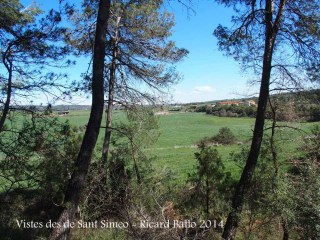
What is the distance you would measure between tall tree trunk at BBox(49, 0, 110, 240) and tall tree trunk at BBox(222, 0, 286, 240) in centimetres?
365

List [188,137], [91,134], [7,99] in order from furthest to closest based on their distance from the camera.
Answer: [188,137], [7,99], [91,134]

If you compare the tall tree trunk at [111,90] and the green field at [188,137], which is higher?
the tall tree trunk at [111,90]

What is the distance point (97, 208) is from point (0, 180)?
8.95ft

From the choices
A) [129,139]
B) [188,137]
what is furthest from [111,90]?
[188,137]

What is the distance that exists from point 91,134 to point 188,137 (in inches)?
2032

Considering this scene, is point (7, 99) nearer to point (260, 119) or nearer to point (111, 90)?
point (111, 90)

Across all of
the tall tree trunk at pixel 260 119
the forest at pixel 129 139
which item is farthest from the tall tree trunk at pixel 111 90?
the tall tree trunk at pixel 260 119

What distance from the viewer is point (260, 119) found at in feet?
26.0

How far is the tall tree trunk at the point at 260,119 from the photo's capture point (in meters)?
7.73

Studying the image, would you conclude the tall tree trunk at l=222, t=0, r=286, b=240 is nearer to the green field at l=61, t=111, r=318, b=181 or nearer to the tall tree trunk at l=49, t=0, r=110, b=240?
the green field at l=61, t=111, r=318, b=181

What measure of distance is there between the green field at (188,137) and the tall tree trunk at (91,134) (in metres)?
2.05

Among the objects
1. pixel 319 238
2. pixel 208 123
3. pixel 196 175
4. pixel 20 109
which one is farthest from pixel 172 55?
pixel 208 123

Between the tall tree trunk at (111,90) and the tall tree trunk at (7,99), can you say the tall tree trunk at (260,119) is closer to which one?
the tall tree trunk at (111,90)

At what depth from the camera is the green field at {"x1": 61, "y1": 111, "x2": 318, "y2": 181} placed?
32.5 feet
